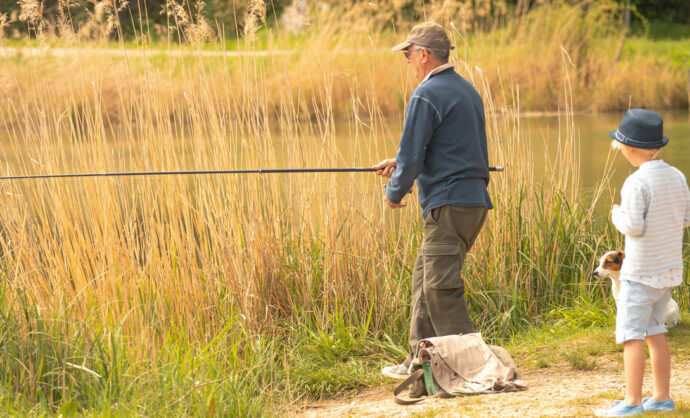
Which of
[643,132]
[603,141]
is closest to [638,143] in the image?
[643,132]

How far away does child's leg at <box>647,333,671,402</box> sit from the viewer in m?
2.67

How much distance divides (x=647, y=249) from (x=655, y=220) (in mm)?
95

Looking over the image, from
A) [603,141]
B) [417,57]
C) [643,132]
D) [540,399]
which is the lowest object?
[603,141]

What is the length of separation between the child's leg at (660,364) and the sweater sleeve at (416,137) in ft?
3.40

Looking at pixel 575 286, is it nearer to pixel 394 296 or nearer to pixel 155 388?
pixel 394 296

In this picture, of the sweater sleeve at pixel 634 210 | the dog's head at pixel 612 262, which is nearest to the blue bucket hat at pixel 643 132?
the sweater sleeve at pixel 634 210

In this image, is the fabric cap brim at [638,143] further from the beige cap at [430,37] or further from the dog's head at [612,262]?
the beige cap at [430,37]

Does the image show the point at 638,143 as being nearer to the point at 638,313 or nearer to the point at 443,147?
the point at 638,313

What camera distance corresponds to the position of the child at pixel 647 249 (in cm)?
261

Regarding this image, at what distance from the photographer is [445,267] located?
10.8 ft

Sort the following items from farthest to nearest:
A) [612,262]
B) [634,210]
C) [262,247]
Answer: [262,247]
[612,262]
[634,210]

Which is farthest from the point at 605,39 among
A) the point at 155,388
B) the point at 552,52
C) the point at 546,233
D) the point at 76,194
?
the point at 155,388

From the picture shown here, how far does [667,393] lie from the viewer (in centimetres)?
270

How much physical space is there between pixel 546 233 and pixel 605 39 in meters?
10.8
